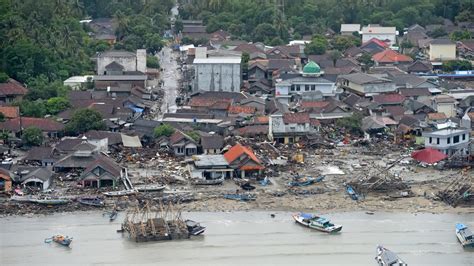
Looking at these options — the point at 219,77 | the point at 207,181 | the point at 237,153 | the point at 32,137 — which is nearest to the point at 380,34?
the point at 219,77

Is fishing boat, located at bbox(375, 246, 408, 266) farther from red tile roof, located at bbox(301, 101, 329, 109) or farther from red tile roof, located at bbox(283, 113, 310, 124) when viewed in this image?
red tile roof, located at bbox(301, 101, 329, 109)

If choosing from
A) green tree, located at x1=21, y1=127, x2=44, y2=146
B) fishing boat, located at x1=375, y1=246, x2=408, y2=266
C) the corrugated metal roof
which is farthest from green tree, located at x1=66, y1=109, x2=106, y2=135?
fishing boat, located at x1=375, y1=246, x2=408, y2=266

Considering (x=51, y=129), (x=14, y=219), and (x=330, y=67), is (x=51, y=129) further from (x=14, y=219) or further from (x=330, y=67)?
(x=330, y=67)

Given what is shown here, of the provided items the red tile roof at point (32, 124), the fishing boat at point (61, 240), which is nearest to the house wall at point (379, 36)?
the red tile roof at point (32, 124)

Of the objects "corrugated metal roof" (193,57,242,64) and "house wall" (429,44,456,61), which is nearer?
"corrugated metal roof" (193,57,242,64)

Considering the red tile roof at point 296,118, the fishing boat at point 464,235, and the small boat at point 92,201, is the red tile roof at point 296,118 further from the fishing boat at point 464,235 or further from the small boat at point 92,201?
the fishing boat at point 464,235
